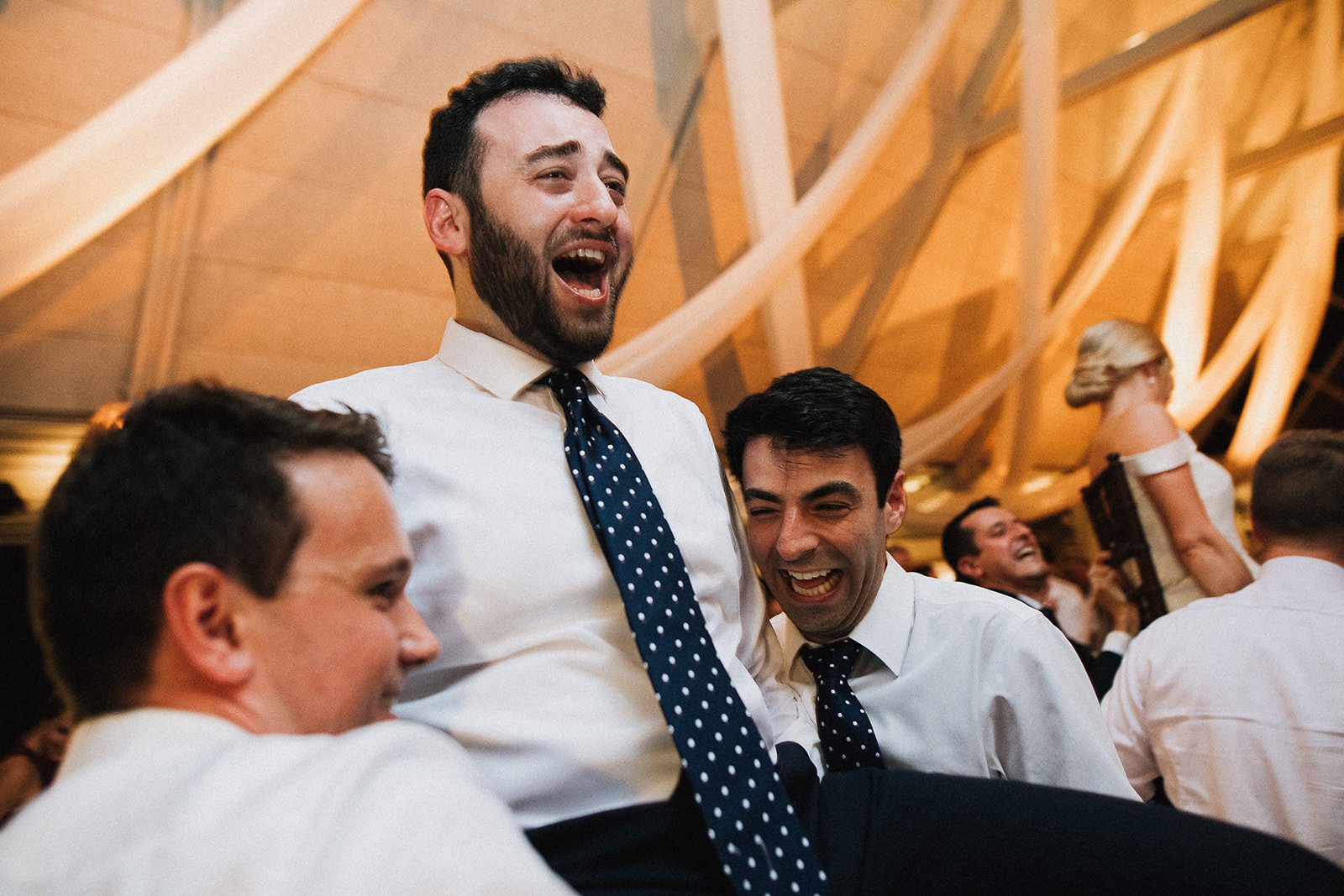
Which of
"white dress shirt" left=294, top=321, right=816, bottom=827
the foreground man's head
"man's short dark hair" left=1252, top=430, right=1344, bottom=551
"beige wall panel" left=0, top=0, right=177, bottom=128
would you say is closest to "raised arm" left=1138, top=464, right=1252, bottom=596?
"man's short dark hair" left=1252, top=430, right=1344, bottom=551

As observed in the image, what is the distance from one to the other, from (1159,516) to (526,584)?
2440mm

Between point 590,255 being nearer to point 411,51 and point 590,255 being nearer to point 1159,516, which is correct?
point 1159,516

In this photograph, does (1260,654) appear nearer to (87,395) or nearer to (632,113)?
(632,113)

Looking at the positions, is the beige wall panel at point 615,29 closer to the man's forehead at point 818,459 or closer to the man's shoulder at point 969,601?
the man's forehead at point 818,459

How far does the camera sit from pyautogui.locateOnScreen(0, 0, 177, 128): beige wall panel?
374cm

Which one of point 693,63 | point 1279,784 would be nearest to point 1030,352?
point 693,63

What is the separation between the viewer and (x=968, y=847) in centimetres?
98

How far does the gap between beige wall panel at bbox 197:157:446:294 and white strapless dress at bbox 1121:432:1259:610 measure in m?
3.86

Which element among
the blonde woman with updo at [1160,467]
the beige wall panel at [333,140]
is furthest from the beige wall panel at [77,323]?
the blonde woman with updo at [1160,467]

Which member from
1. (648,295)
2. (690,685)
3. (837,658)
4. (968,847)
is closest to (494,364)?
(690,685)

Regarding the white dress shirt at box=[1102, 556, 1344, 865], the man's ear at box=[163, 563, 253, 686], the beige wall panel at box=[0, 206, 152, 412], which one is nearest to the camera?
the man's ear at box=[163, 563, 253, 686]

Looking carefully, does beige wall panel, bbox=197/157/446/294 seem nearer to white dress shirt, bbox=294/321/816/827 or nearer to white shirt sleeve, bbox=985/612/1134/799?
white dress shirt, bbox=294/321/816/827

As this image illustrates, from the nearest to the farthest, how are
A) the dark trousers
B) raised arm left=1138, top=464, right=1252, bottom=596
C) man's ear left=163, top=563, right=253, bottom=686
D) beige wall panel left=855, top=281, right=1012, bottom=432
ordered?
man's ear left=163, top=563, right=253, bottom=686
the dark trousers
raised arm left=1138, top=464, right=1252, bottom=596
beige wall panel left=855, top=281, right=1012, bottom=432

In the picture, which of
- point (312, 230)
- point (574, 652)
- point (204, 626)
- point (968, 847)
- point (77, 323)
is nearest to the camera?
point (204, 626)
